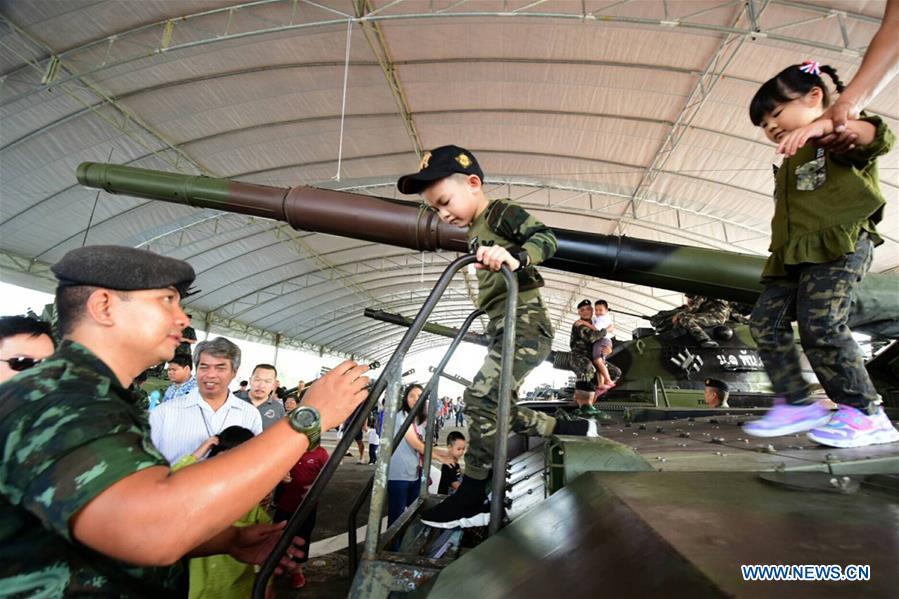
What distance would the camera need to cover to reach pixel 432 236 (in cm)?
325

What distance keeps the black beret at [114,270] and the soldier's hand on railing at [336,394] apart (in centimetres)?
47

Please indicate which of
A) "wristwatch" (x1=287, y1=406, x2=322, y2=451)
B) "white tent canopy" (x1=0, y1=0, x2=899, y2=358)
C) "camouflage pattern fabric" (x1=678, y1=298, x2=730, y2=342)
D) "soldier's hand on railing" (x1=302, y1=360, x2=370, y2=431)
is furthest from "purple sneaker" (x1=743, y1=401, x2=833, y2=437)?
"white tent canopy" (x1=0, y1=0, x2=899, y2=358)

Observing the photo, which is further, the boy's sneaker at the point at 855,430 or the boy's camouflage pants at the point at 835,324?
the boy's camouflage pants at the point at 835,324

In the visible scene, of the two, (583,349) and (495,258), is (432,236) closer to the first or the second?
(495,258)

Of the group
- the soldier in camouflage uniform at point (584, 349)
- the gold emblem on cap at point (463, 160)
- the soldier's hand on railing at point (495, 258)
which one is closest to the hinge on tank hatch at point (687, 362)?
the soldier in camouflage uniform at point (584, 349)

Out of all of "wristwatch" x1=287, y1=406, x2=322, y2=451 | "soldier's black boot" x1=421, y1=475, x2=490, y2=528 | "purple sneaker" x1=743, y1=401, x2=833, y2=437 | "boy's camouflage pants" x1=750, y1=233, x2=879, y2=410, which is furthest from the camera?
"purple sneaker" x1=743, y1=401, x2=833, y2=437

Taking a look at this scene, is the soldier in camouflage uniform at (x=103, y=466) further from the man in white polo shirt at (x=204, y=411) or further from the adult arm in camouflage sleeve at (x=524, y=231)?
the man in white polo shirt at (x=204, y=411)

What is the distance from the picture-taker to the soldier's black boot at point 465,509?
2.04 m

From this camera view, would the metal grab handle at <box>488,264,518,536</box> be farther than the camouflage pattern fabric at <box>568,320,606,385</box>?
No

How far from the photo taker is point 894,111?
9070 mm

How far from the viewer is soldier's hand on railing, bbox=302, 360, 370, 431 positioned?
1.34 metres

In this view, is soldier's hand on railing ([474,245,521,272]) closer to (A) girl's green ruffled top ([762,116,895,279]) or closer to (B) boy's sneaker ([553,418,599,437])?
(B) boy's sneaker ([553,418,599,437])

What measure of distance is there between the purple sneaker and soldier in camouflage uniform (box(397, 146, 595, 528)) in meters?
0.81

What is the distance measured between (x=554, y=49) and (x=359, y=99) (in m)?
4.09
